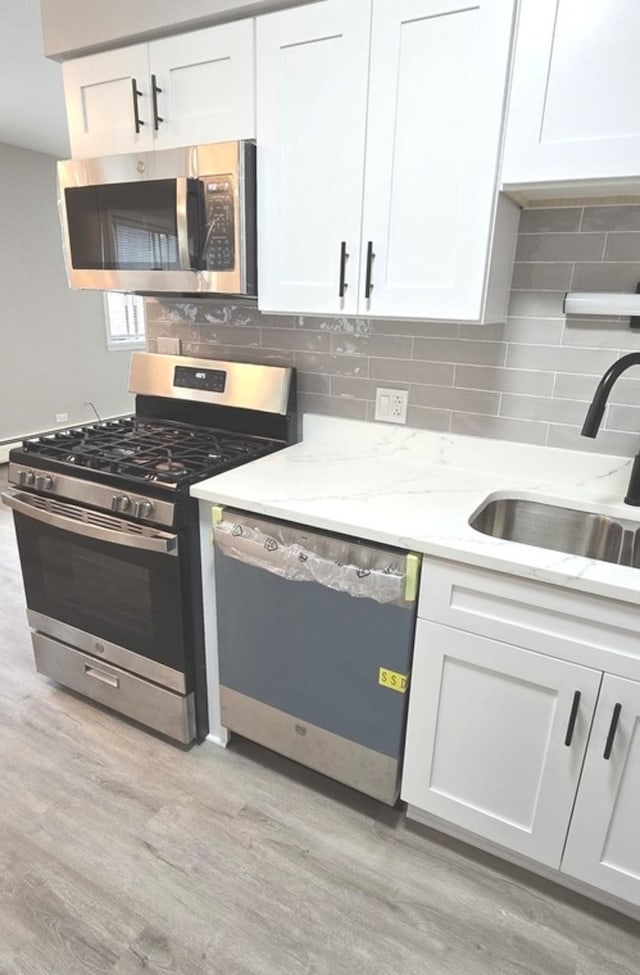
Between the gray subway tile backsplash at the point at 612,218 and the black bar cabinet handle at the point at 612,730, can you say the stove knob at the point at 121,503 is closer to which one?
the black bar cabinet handle at the point at 612,730

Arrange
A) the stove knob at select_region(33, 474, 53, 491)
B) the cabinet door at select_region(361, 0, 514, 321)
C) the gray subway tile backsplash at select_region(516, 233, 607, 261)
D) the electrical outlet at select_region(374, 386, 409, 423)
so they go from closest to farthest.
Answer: the cabinet door at select_region(361, 0, 514, 321), the gray subway tile backsplash at select_region(516, 233, 607, 261), the stove knob at select_region(33, 474, 53, 491), the electrical outlet at select_region(374, 386, 409, 423)

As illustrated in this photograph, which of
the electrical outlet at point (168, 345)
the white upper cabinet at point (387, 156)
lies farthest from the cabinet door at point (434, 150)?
the electrical outlet at point (168, 345)

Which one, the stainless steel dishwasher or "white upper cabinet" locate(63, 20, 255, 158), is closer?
the stainless steel dishwasher

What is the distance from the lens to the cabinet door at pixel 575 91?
115 centimetres

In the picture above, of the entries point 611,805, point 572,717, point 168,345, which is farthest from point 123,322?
point 611,805

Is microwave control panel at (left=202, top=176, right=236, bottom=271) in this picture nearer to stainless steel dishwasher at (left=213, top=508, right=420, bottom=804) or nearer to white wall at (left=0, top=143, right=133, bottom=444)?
stainless steel dishwasher at (left=213, top=508, right=420, bottom=804)

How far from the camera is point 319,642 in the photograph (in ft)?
4.91

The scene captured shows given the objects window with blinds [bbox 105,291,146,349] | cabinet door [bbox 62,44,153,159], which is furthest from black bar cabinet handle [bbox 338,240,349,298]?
window with blinds [bbox 105,291,146,349]

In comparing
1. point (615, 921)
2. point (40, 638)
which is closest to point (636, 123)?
point (615, 921)

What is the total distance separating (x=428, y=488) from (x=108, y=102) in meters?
1.53

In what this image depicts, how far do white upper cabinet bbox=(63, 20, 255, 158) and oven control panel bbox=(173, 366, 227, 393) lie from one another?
72 centimetres

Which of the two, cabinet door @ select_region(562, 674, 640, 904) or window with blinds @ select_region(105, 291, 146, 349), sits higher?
window with blinds @ select_region(105, 291, 146, 349)

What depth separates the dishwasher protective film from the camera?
1340 mm

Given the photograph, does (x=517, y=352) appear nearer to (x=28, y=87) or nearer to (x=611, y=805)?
(x=611, y=805)
